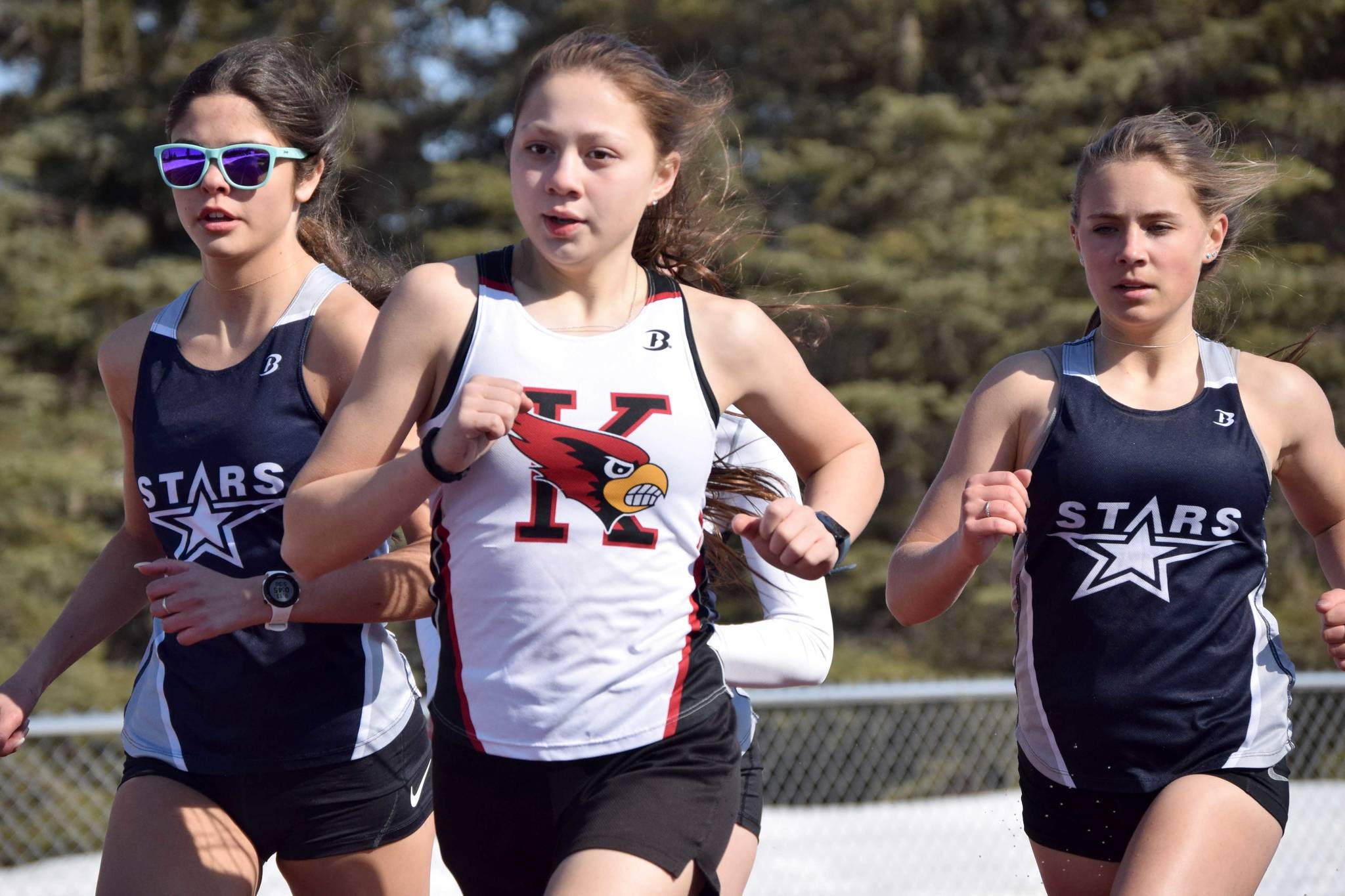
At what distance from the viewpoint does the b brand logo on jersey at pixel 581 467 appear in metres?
2.29

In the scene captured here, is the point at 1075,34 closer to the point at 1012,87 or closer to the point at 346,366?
the point at 1012,87

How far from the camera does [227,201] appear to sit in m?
2.76

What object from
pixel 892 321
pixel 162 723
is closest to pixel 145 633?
pixel 892 321

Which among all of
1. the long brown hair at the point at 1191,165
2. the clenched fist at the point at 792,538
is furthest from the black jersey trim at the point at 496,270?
the long brown hair at the point at 1191,165

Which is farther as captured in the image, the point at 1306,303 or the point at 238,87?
the point at 1306,303

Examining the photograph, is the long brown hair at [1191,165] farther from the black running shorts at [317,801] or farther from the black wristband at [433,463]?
the black running shorts at [317,801]

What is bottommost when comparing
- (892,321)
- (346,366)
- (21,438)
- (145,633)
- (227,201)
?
(145,633)

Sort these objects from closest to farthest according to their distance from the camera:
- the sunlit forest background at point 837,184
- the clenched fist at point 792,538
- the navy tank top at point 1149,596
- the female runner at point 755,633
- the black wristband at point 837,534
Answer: the clenched fist at point 792,538, the black wristband at point 837,534, the navy tank top at point 1149,596, the female runner at point 755,633, the sunlit forest background at point 837,184

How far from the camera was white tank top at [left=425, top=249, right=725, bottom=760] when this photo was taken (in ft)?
7.48

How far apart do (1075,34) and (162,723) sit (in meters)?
13.6

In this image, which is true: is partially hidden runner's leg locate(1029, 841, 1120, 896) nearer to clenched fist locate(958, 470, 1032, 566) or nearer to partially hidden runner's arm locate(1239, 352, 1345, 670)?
partially hidden runner's arm locate(1239, 352, 1345, 670)

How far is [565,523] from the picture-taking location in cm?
229

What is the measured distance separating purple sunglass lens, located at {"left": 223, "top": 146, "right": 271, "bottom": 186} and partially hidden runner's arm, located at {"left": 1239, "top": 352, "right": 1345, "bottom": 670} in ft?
6.52

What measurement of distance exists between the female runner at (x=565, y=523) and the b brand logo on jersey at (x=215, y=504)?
13.8 inches
